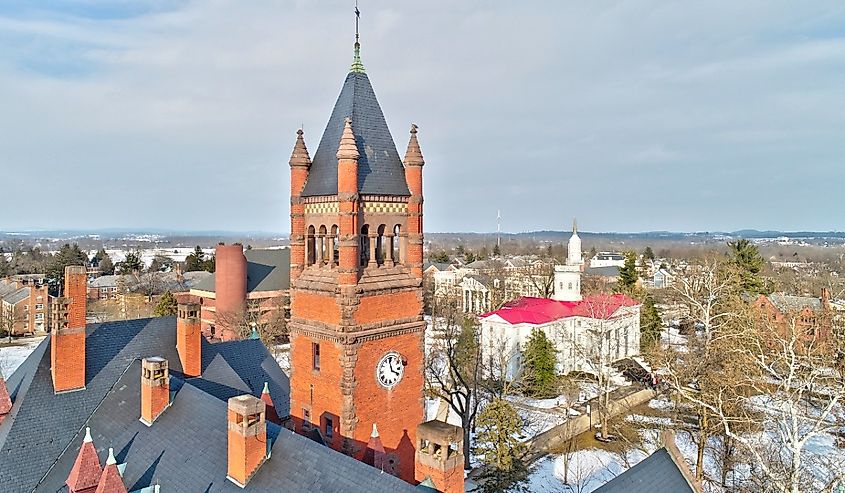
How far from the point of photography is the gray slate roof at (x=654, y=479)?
12.5 m

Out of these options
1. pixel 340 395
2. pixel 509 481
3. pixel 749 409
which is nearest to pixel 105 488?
pixel 340 395

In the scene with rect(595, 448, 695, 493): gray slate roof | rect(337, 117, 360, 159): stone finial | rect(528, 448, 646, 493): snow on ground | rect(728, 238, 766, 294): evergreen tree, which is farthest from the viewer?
rect(728, 238, 766, 294): evergreen tree

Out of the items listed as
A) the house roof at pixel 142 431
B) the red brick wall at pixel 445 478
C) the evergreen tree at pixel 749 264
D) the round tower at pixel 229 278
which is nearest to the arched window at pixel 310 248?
the house roof at pixel 142 431

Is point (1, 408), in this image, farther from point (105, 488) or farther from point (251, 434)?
point (251, 434)

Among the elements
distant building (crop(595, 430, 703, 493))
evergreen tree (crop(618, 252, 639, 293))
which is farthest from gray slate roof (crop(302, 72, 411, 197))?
evergreen tree (crop(618, 252, 639, 293))

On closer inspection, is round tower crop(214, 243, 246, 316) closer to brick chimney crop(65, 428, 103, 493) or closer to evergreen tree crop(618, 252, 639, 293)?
evergreen tree crop(618, 252, 639, 293)

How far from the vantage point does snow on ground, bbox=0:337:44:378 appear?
167 feet

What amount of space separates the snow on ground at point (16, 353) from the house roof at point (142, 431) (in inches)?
1411

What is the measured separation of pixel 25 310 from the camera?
72.7 metres

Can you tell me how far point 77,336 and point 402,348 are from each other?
11.0 metres

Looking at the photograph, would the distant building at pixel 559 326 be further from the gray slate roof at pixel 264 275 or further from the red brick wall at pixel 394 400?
the gray slate roof at pixel 264 275

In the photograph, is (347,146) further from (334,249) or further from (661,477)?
(661,477)

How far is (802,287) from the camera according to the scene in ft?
231

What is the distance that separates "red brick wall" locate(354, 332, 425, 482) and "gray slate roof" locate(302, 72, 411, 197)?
4404mm
